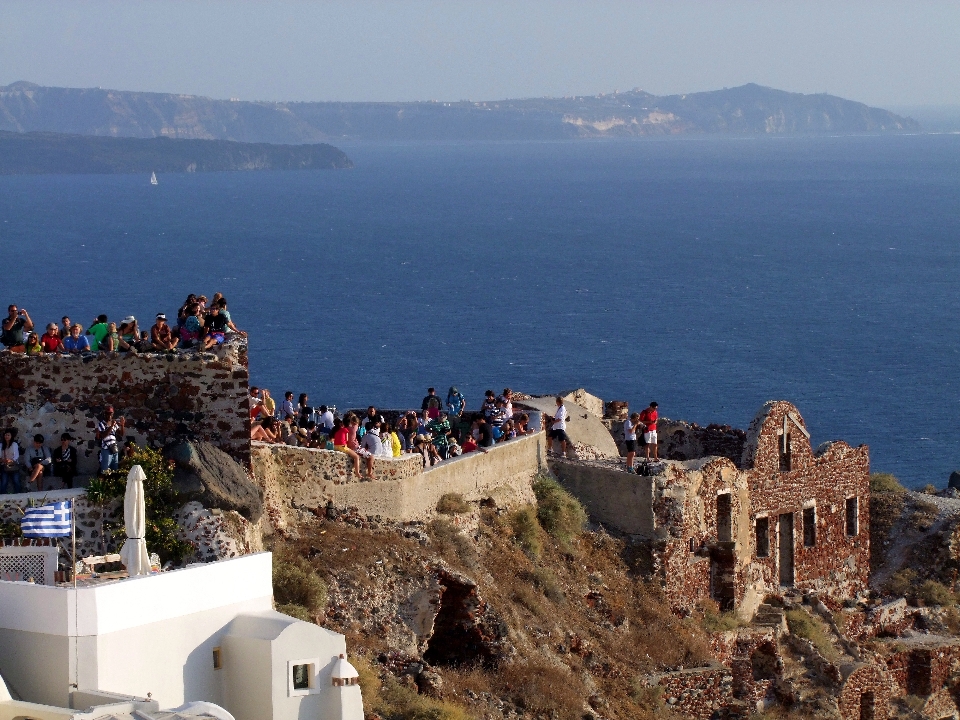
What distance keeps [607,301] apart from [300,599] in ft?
398

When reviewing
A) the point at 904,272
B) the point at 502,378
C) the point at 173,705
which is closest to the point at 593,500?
the point at 173,705

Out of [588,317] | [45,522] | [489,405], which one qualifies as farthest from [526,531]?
[588,317]

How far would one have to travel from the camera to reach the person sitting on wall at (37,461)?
33.0 meters

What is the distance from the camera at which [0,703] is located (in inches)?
968

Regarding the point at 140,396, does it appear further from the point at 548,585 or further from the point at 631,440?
the point at 631,440

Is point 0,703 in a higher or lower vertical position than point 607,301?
higher

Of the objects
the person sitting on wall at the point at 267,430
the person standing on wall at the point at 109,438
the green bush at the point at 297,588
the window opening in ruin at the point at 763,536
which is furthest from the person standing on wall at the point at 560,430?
the person standing on wall at the point at 109,438

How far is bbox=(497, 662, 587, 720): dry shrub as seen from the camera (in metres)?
35.4

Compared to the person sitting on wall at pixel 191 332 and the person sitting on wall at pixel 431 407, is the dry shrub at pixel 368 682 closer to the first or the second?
the person sitting on wall at pixel 191 332

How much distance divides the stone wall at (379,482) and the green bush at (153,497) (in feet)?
7.66

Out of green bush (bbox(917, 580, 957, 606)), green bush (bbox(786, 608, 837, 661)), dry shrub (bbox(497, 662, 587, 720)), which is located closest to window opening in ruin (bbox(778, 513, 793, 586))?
green bush (bbox(786, 608, 837, 661))

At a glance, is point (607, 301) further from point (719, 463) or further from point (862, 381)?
point (719, 463)

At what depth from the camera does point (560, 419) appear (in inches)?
1799

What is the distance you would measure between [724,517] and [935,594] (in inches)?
293
